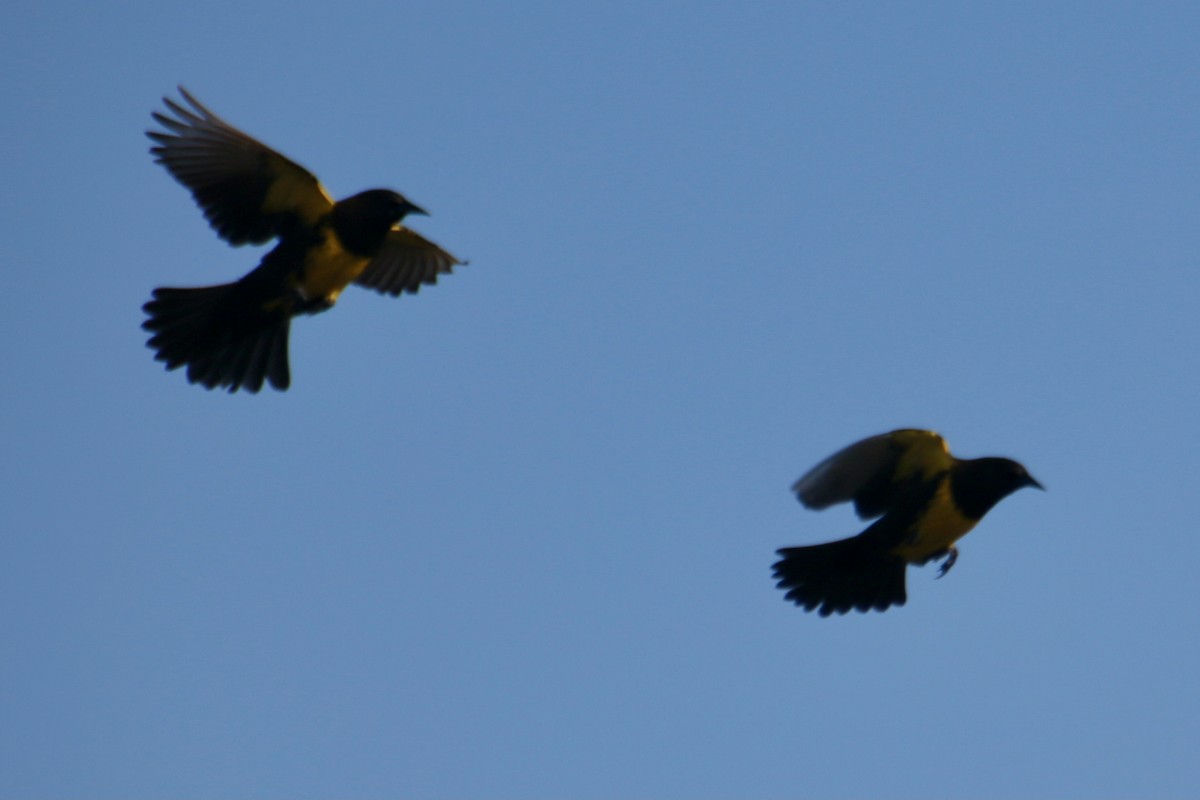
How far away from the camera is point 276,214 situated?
916 cm

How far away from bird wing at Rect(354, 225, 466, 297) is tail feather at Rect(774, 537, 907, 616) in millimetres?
3327

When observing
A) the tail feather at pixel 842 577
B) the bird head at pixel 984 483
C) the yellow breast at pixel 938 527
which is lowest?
the tail feather at pixel 842 577

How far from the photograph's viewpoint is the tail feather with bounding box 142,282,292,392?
364 inches

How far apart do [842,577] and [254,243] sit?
3.89 metres

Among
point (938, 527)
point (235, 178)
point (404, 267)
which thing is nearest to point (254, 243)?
point (235, 178)

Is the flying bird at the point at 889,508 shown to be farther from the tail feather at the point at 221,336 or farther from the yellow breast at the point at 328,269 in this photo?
the tail feather at the point at 221,336

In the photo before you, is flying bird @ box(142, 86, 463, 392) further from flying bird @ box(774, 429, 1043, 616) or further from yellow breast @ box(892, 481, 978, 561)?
yellow breast @ box(892, 481, 978, 561)

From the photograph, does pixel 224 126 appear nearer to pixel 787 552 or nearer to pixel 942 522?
pixel 787 552

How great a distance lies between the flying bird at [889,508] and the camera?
8.61 m

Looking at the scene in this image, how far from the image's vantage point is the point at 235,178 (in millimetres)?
9180

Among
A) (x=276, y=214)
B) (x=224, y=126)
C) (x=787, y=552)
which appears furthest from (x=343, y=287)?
(x=787, y=552)

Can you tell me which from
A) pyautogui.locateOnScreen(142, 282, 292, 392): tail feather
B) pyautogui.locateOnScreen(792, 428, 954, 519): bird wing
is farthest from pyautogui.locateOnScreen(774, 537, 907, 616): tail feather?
pyautogui.locateOnScreen(142, 282, 292, 392): tail feather

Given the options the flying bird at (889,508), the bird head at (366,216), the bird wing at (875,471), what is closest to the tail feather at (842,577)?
the flying bird at (889,508)

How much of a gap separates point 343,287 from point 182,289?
3.04 feet
